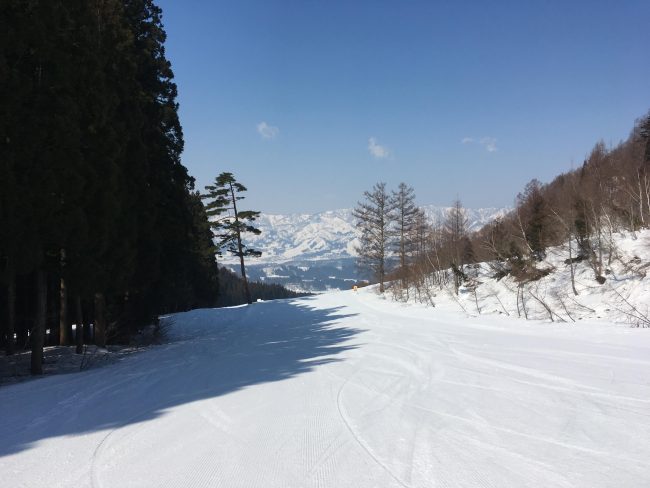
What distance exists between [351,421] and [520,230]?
24139mm

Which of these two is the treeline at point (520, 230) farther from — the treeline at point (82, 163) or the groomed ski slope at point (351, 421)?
the treeline at point (82, 163)

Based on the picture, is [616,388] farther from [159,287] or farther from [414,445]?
[159,287]

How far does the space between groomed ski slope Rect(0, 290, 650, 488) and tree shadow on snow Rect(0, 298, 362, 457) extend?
0.04m

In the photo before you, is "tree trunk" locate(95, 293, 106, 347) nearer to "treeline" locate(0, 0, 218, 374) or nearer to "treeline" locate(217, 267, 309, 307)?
"treeline" locate(0, 0, 218, 374)

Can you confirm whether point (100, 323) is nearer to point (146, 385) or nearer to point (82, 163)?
point (82, 163)

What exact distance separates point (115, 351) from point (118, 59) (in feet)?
29.3

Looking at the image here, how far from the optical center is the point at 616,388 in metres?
5.22

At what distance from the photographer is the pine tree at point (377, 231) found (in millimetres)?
33500

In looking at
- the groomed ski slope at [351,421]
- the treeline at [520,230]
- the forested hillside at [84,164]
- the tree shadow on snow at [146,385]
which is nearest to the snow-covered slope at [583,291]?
the treeline at [520,230]

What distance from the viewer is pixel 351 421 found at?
4.45 meters

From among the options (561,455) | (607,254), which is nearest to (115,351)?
(561,455)

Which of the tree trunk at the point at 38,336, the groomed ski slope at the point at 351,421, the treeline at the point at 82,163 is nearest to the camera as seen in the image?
the groomed ski slope at the point at 351,421

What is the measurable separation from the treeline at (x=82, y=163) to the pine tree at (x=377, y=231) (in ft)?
68.1

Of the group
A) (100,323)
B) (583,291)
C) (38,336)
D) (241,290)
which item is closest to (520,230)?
(583,291)
